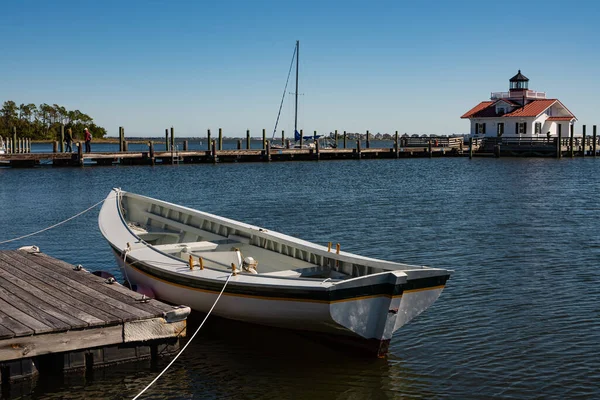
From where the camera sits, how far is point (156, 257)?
11430 millimetres

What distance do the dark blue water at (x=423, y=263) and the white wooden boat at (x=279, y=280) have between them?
2.21ft

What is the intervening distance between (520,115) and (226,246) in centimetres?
5698

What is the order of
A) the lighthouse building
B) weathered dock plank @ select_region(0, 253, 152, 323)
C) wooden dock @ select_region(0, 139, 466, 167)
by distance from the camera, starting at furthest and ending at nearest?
the lighthouse building < wooden dock @ select_region(0, 139, 466, 167) < weathered dock plank @ select_region(0, 253, 152, 323)

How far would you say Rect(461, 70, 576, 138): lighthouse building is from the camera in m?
65.1

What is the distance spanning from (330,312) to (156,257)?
12.8 ft

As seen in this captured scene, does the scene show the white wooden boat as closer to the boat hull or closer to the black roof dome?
the boat hull

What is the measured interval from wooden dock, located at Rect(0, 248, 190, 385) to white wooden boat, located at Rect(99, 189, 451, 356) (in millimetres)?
841

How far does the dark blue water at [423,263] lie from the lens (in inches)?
352

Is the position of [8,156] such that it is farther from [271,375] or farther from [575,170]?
[271,375]

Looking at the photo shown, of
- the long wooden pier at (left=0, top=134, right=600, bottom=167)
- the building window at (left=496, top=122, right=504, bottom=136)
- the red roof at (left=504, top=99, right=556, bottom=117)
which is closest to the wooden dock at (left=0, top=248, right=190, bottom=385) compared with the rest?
the long wooden pier at (left=0, top=134, right=600, bottom=167)

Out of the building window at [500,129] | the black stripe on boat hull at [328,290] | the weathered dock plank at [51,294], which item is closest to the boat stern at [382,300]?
the black stripe on boat hull at [328,290]

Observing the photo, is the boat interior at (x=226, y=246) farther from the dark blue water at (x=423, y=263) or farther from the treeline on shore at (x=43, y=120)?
the treeline on shore at (x=43, y=120)

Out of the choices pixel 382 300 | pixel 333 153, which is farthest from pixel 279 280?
pixel 333 153

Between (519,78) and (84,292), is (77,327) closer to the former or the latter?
(84,292)
